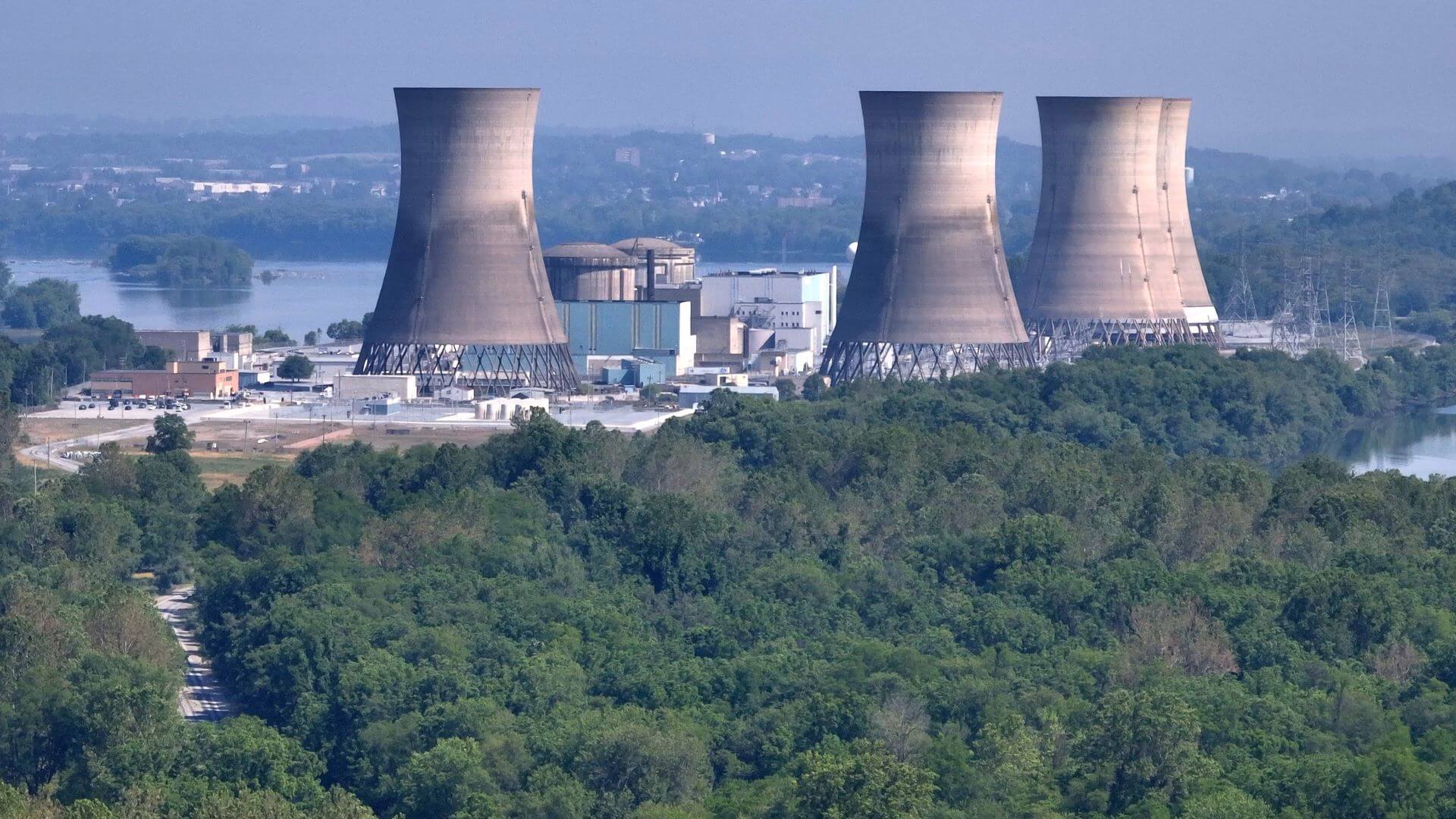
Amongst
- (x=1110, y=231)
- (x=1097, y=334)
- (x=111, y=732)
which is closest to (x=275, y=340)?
(x=1097, y=334)

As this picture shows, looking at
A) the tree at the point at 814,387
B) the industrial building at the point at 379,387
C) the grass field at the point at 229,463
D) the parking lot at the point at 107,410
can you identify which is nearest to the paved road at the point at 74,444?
the parking lot at the point at 107,410

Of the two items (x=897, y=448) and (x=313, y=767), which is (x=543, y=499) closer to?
(x=897, y=448)

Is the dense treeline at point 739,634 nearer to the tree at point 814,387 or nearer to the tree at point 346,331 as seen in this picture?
the tree at point 814,387

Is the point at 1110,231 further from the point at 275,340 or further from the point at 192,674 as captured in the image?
the point at 192,674

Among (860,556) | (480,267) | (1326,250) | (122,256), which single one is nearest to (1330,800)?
(860,556)

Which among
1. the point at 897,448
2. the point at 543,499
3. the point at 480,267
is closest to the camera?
the point at 543,499

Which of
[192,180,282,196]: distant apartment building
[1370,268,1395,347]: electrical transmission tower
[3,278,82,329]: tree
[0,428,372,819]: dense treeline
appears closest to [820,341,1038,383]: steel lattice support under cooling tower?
[1370,268,1395,347]: electrical transmission tower
